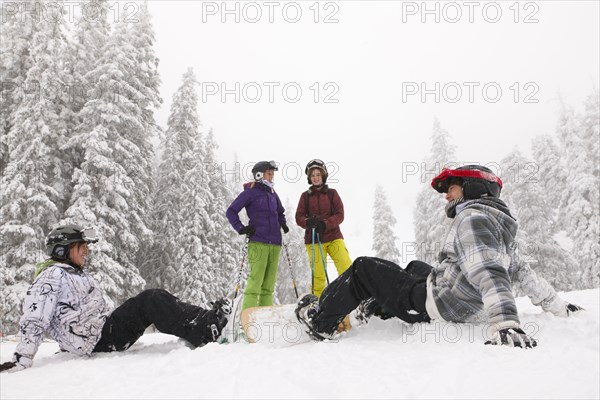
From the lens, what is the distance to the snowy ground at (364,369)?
265cm

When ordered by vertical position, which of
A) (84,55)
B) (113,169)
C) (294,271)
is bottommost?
(294,271)

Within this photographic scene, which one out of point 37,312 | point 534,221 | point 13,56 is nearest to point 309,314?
point 37,312

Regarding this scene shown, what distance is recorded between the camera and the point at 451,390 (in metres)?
2.63

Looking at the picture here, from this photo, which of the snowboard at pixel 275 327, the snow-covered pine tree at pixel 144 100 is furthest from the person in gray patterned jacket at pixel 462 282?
the snow-covered pine tree at pixel 144 100

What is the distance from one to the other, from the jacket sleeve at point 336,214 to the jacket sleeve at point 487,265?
3.56m

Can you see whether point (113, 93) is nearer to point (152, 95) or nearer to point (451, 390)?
point (152, 95)

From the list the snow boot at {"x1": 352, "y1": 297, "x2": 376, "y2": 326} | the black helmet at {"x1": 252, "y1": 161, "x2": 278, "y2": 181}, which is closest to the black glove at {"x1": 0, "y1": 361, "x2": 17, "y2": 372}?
the snow boot at {"x1": 352, "y1": 297, "x2": 376, "y2": 326}

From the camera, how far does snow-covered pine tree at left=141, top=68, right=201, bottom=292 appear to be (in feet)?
65.6

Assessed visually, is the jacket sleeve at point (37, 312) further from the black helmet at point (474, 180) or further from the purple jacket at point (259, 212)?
the black helmet at point (474, 180)

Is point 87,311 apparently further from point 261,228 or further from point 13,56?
point 13,56

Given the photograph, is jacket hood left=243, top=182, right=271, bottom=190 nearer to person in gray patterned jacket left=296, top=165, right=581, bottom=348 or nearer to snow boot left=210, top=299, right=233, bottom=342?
snow boot left=210, top=299, right=233, bottom=342

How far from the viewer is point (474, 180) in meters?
3.68

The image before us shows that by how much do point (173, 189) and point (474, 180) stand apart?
61.8 feet

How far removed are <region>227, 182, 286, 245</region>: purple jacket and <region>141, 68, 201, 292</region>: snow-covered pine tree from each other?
1368 centimetres
